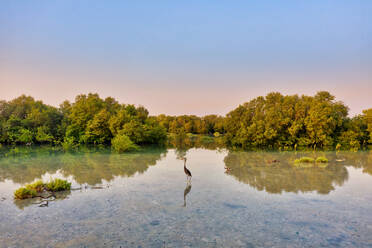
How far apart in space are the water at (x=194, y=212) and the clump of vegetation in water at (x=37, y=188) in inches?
16.5

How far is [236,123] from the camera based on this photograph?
4031 cm

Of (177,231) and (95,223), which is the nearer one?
(177,231)

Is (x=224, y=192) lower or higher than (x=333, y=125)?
lower

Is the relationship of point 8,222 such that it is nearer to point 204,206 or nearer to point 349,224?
point 204,206

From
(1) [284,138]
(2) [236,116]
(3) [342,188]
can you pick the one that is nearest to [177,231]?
(3) [342,188]

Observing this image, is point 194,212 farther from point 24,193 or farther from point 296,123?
point 296,123

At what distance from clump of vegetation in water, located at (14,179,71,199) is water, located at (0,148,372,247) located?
0.42 meters

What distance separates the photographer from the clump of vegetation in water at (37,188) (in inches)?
361

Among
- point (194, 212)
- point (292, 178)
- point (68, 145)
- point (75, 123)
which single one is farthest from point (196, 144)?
point (194, 212)

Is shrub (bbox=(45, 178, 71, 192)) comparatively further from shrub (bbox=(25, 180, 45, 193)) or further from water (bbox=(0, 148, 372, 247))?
water (bbox=(0, 148, 372, 247))

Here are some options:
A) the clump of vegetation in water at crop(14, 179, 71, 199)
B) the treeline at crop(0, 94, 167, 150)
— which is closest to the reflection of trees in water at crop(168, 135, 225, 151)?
the treeline at crop(0, 94, 167, 150)

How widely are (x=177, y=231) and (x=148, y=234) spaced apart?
78 centimetres

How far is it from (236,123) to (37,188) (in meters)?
33.9

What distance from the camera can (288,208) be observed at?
27.2 feet
